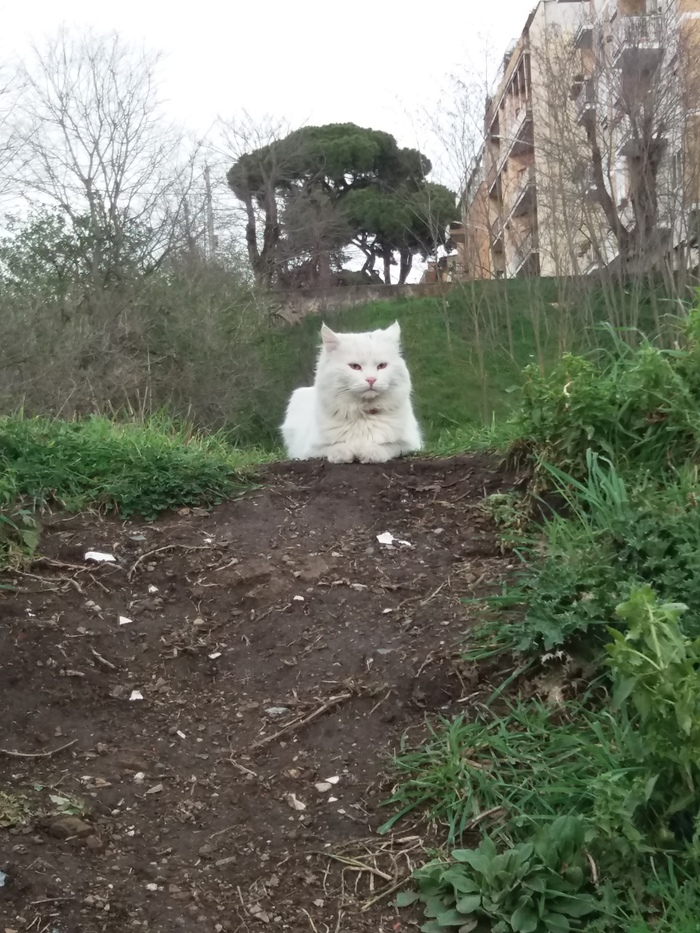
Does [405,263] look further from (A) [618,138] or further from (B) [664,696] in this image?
(B) [664,696]

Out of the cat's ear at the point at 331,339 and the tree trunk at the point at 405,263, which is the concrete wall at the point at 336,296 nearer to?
the tree trunk at the point at 405,263

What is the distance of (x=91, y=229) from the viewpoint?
42.3 ft

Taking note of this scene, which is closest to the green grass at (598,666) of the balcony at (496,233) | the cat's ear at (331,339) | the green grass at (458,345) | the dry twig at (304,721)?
the dry twig at (304,721)

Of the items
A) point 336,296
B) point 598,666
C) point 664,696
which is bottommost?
point 598,666

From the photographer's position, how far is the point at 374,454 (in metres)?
4.91

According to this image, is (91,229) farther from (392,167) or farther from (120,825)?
(392,167)

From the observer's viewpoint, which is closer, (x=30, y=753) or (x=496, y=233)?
(x=30, y=753)

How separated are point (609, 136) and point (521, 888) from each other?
42.3 ft

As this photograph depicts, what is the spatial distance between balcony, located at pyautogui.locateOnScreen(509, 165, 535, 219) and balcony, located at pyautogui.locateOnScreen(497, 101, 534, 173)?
0.40m

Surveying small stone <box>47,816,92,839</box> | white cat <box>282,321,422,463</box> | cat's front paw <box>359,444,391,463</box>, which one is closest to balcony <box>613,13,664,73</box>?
white cat <box>282,321,422,463</box>

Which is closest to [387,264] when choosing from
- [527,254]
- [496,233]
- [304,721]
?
[496,233]

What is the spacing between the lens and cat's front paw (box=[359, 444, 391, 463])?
16.0ft

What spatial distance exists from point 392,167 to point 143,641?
26.9 m

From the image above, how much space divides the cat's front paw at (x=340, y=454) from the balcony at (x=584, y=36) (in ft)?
36.0
